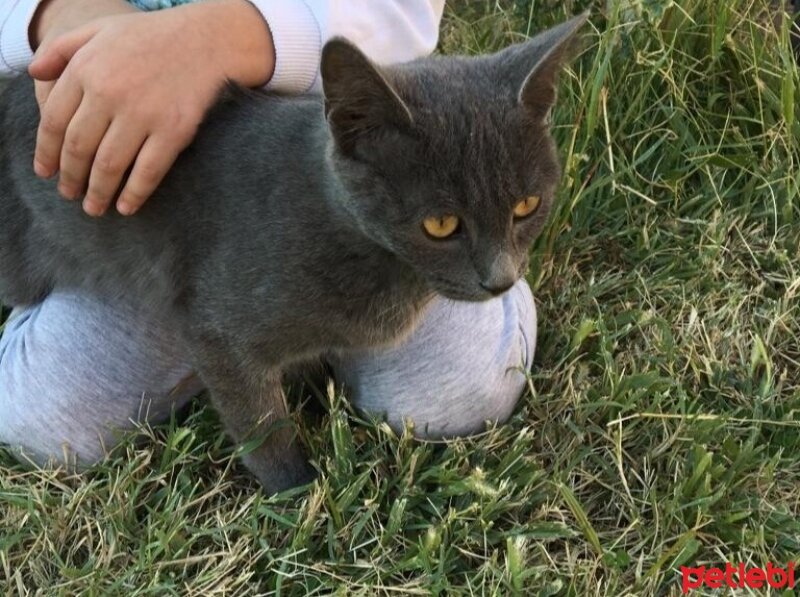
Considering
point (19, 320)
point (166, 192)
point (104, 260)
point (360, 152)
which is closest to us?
point (360, 152)

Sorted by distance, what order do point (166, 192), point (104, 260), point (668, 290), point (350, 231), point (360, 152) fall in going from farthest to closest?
point (668, 290) → point (104, 260) → point (166, 192) → point (350, 231) → point (360, 152)

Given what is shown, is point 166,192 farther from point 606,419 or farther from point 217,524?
point 606,419

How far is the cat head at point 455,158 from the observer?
1078 millimetres

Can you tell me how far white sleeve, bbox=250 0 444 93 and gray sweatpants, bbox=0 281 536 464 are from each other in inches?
17.3

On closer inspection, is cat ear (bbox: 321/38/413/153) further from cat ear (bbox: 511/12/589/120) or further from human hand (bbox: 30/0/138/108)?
human hand (bbox: 30/0/138/108)

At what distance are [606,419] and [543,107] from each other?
1.99ft

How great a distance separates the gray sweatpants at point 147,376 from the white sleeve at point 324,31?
0.44 m

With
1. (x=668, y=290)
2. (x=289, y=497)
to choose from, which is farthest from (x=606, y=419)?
(x=289, y=497)

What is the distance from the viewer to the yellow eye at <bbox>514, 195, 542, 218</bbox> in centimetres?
113

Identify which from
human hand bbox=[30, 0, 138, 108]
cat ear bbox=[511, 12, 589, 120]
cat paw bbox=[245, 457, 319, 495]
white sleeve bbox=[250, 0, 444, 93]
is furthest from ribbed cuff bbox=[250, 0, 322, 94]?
cat paw bbox=[245, 457, 319, 495]

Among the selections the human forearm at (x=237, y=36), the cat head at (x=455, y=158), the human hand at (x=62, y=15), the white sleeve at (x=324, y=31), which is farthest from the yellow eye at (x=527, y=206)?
the human hand at (x=62, y=15)

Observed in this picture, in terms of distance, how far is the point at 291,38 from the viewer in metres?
1.36

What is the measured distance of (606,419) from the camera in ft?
4.95

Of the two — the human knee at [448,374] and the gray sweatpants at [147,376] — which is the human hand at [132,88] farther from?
the human knee at [448,374]
